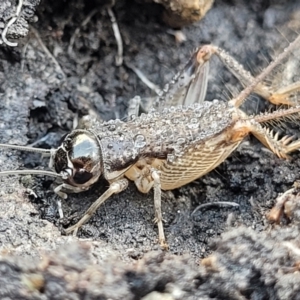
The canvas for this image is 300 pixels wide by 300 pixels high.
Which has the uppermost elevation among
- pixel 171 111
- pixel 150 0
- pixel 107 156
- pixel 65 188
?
pixel 150 0

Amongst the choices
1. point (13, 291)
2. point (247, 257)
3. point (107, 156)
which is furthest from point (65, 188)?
point (247, 257)

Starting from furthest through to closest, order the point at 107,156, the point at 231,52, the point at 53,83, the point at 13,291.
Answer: the point at 231,52 → the point at 53,83 → the point at 107,156 → the point at 13,291

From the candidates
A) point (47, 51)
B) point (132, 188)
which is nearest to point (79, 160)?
point (132, 188)

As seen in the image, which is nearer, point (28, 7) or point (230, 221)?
point (230, 221)

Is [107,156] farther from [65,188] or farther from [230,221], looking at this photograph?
[230,221]

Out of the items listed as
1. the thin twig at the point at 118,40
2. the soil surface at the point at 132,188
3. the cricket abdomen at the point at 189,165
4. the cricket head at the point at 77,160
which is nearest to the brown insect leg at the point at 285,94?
the soil surface at the point at 132,188

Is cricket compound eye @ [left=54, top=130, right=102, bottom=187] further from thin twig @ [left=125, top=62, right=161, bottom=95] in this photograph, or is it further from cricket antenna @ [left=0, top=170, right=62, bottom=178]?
thin twig @ [left=125, top=62, right=161, bottom=95]

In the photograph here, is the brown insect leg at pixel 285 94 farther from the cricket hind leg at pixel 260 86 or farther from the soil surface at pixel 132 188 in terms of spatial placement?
the soil surface at pixel 132 188
